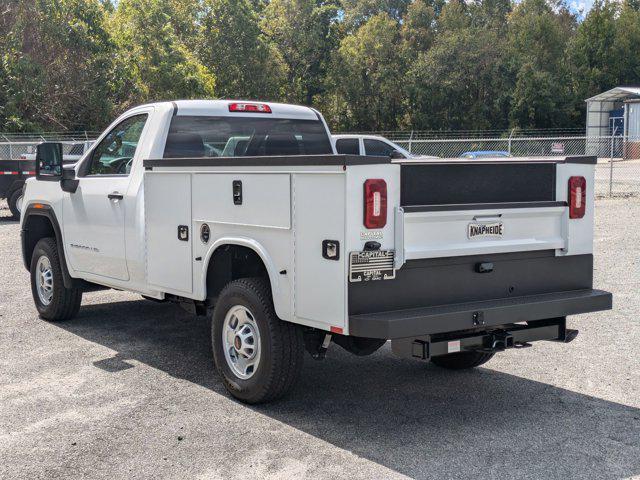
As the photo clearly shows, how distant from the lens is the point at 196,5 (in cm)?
5456

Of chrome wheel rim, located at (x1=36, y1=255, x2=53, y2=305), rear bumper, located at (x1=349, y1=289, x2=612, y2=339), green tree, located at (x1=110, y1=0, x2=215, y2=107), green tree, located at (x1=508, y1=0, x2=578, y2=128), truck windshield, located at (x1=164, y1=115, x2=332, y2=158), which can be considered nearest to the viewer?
rear bumper, located at (x1=349, y1=289, x2=612, y2=339)

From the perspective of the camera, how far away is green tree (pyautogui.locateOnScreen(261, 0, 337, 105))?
65.1m

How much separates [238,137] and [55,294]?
2.60 metres

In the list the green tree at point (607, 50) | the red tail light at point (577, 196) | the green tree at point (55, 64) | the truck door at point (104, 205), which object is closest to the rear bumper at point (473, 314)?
the red tail light at point (577, 196)

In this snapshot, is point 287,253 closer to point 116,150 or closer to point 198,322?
point 116,150

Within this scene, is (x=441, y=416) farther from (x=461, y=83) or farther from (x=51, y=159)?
(x=461, y=83)

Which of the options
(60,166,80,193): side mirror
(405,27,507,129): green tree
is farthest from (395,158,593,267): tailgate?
(405,27,507,129): green tree

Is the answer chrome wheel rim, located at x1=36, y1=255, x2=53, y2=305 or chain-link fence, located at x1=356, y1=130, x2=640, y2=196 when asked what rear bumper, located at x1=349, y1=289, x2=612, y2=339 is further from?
chain-link fence, located at x1=356, y1=130, x2=640, y2=196

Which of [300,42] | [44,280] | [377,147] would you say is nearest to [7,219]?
[377,147]

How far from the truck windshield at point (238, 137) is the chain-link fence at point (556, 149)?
16114mm

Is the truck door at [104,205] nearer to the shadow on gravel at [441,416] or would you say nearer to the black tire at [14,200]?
the shadow on gravel at [441,416]

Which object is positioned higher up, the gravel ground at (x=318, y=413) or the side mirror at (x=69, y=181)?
the side mirror at (x=69, y=181)

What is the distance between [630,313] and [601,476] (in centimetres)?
448

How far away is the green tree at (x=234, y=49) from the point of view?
178 ft
